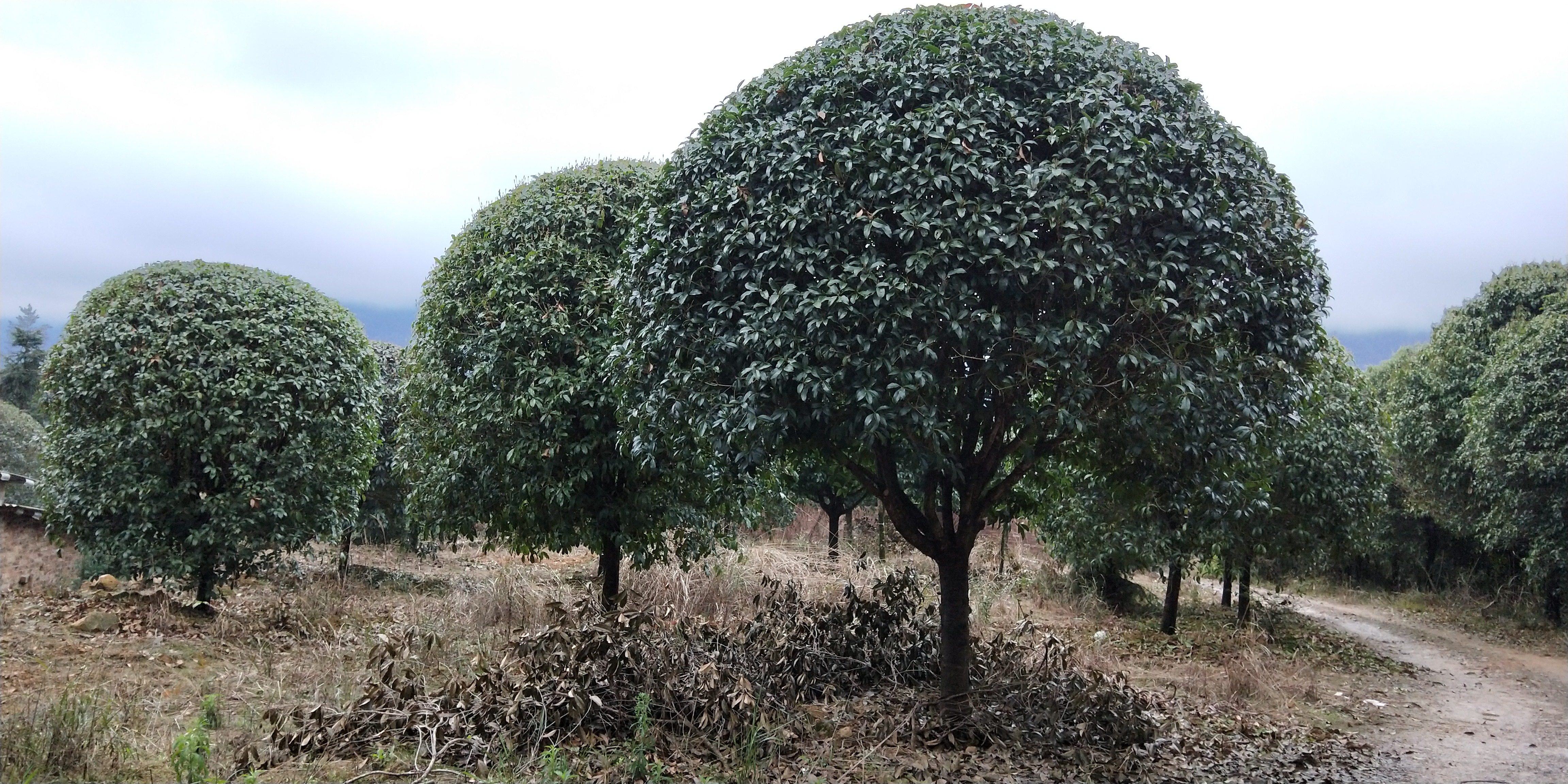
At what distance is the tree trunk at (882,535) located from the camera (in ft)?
56.5

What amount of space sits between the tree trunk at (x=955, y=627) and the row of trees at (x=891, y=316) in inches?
0.8

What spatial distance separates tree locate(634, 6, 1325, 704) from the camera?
479 centimetres

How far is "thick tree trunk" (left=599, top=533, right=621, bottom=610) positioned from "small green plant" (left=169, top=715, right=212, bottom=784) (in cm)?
361

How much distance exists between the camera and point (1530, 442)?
13.2 meters

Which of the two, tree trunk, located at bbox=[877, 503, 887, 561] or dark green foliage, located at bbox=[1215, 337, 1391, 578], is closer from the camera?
dark green foliage, located at bbox=[1215, 337, 1391, 578]

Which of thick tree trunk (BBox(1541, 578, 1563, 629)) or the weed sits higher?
thick tree trunk (BBox(1541, 578, 1563, 629))

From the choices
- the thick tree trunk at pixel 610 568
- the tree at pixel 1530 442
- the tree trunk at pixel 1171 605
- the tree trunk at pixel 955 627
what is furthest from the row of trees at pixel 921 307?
the tree at pixel 1530 442

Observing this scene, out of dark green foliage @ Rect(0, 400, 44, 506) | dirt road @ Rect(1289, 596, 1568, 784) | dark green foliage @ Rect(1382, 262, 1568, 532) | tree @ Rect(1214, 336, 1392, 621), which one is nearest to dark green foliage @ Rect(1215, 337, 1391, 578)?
tree @ Rect(1214, 336, 1392, 621)

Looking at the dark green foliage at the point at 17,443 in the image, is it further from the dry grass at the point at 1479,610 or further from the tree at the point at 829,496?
the dry grass at the point at 1479,610

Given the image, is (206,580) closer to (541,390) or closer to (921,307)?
(541,390)

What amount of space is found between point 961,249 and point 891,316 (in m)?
0.52

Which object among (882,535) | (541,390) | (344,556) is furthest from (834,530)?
(541,390)

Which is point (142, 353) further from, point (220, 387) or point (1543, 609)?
point (1543, 609)

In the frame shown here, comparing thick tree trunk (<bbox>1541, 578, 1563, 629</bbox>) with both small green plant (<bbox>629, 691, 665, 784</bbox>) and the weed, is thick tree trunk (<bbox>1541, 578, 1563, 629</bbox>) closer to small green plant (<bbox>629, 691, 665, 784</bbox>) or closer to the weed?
small green plant (<bbox>629, 691, 665, 784</bbox>)
